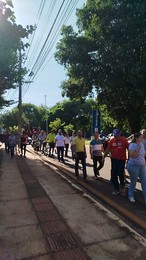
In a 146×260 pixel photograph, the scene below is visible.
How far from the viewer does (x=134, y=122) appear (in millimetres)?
19906

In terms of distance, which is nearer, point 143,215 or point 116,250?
point 116,250

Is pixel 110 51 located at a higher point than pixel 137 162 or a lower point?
higher

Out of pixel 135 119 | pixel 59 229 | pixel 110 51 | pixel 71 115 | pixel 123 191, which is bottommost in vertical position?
pixel 59 229

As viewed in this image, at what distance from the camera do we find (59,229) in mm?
5152

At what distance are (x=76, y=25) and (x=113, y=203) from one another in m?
15.0

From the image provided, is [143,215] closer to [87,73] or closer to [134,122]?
[87,73]

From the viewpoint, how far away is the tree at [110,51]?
52.2 feet

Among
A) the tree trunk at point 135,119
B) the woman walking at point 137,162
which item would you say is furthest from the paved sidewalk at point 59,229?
the tree trunk at point 135,119

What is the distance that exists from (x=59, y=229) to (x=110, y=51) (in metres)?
12.9

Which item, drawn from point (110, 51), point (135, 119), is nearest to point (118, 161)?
point (110, 51)

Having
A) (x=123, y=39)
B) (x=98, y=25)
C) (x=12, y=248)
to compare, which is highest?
(x=98, y=25)

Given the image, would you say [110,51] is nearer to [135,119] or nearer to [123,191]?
[135,119]

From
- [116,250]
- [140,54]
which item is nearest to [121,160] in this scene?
[116,250]

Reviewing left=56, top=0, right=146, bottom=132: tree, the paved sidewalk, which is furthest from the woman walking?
left=56, top=0, right=146, bottom=132: tree
